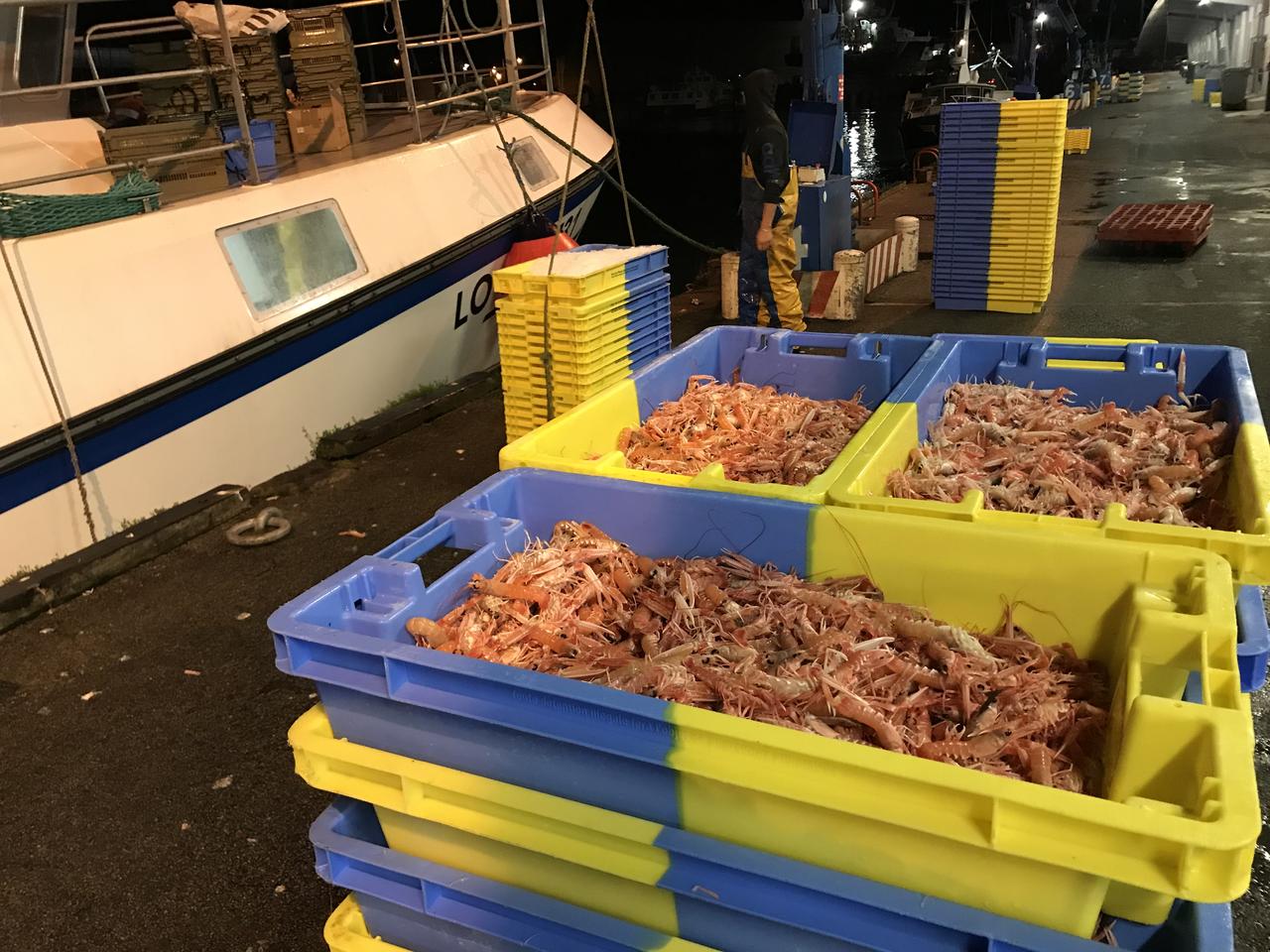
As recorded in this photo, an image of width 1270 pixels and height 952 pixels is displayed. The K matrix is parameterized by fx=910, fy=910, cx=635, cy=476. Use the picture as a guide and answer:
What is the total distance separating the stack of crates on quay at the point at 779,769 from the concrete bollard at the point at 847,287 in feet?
19.5

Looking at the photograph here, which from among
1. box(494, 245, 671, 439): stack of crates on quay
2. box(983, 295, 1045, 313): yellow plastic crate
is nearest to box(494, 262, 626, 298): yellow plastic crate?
box(494, 245, 671, 439): stack of crates on quay

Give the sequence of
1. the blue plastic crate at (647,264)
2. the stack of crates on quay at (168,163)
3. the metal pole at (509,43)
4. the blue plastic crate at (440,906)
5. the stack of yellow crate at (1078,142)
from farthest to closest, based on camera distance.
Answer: the stack of yellow crate at (1078,142), the metal pole at (509,43), the stack of crates on quay at (168,163), the blue plastic crate at (647,264), the blue plastic crate at (440,906)

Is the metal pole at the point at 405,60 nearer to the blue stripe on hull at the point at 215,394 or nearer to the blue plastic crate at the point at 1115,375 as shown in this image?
the blue stripe on hull at the point at 215,394

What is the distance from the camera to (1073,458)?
127 inches

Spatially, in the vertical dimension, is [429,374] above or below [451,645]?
below

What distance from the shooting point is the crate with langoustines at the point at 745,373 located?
3.54m

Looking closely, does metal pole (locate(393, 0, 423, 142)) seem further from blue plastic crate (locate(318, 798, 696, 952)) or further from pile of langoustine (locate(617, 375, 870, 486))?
blue plastic crate (locate(318, 798, 696, 952))

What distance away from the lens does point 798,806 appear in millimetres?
1577

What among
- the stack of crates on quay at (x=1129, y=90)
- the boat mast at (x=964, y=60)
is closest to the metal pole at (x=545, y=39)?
the boat mast at (x=964, y=60)

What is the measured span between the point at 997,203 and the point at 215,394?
6769mm

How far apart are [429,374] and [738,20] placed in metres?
49.3

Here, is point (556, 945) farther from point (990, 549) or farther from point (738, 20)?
point (738, 20)

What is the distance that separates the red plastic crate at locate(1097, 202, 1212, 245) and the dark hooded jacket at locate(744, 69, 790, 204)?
545 cm

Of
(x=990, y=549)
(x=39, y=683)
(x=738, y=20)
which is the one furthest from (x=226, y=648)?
(x=738, y=20)
